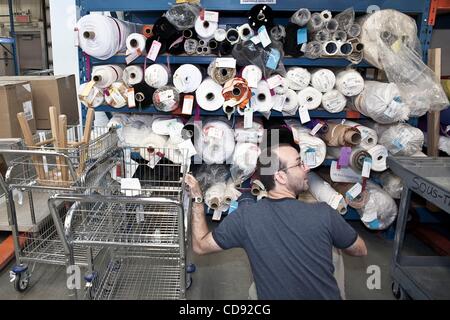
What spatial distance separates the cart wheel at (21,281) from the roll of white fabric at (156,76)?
1.44m

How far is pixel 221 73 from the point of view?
98.9 inches

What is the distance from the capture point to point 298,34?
251 cm

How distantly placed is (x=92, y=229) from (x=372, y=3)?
2.35m

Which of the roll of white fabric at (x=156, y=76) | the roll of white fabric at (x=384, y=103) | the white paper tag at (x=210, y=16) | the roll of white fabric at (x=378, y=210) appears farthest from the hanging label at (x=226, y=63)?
the roll of white fabric at (x=378, y=210)

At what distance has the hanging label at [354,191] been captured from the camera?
2674 millimetres

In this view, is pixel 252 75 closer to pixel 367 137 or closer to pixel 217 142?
pixel 217 142

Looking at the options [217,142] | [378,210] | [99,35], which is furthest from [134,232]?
[378,210]

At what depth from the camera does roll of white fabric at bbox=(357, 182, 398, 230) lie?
105 inches

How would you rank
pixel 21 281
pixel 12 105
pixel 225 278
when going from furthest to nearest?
pixel 12 105 < pixel 225 278 < pixel 21 281

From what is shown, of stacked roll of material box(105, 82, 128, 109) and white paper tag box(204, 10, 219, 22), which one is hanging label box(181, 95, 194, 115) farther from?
white paper tag box(204, 10, 219, 22)

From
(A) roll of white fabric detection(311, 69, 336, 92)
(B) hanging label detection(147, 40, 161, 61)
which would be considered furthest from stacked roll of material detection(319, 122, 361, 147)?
(B) hanging label detection(147, 40, 161, 61)

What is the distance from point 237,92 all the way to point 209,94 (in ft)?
0.69

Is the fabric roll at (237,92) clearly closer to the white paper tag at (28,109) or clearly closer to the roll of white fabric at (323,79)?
the roll of white fabric at (323,79)
